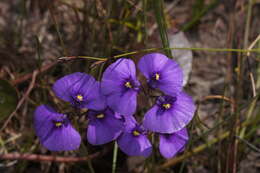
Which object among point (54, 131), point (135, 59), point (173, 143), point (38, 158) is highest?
point (135, 59)

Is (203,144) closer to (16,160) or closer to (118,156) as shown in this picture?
(118,156)

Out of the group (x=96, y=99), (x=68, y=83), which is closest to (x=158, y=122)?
(x=96, y=99)

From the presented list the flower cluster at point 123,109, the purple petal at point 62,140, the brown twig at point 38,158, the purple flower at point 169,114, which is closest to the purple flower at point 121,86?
the flower cluster at point 123,109

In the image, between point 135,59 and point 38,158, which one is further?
point 135,59

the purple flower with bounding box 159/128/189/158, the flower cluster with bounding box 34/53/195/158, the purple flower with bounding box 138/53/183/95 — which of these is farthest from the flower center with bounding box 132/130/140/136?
the purple flower with bounding box 138/53/183/95

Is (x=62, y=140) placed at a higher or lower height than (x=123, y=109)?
lower

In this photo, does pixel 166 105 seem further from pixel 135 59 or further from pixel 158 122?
pixel 135 59

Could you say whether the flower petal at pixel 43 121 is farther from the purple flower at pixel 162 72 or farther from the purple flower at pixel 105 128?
the purple flower at pixel 162 72
